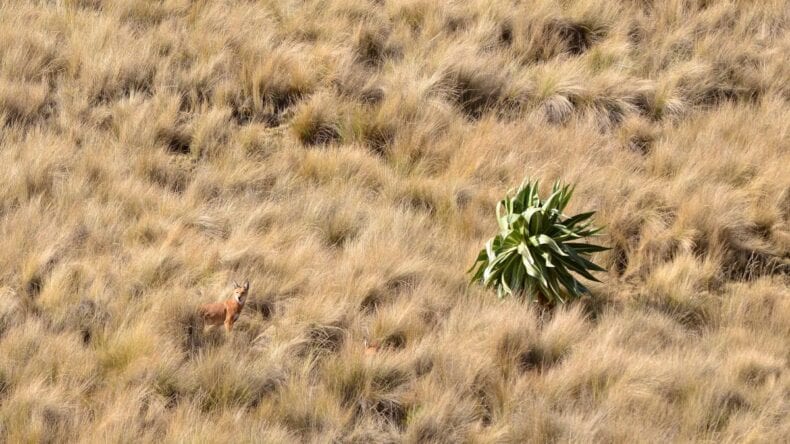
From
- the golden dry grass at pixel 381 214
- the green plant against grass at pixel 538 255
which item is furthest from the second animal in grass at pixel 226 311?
the green plant against grass at pixel 538 255

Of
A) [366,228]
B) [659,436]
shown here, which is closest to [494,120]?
[366,228]

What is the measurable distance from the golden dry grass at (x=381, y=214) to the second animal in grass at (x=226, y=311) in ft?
0.31

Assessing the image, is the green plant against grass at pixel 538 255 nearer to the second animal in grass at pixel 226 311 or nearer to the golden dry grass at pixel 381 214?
the golden dry grass at pixel 381 214

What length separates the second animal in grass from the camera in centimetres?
674

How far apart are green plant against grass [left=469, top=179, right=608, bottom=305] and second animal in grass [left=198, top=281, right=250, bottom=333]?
181 centimetres

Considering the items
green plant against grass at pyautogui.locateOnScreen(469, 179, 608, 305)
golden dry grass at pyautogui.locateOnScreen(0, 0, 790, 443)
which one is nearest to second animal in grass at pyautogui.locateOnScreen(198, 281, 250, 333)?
golden dry grass at pyautogui.locateOnScreen(0, 0, 790, 443)

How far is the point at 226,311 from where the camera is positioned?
22.2 ft

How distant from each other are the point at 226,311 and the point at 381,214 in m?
2.09

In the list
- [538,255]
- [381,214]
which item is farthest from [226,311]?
[538,255]

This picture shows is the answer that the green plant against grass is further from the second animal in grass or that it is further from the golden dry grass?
the second animal in grass

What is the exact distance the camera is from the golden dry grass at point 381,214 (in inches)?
251

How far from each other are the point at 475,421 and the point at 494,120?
4.31 m

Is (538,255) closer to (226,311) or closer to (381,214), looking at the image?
(381,214)

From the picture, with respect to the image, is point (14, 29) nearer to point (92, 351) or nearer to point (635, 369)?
point (92, 351)
